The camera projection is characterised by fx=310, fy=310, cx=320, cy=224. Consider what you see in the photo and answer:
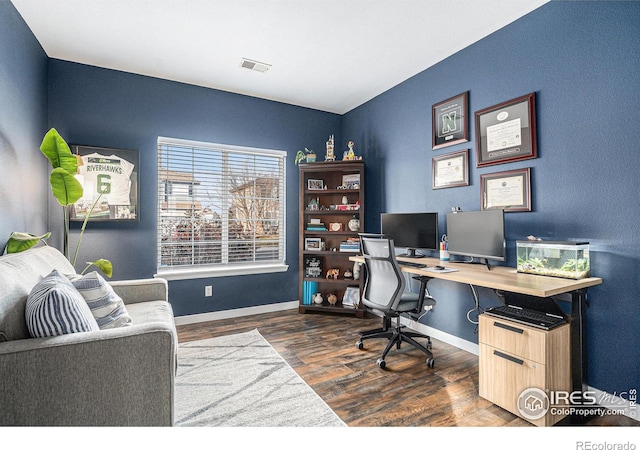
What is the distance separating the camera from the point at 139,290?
95.5 inches

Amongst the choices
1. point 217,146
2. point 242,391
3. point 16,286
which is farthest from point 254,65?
point 242,391

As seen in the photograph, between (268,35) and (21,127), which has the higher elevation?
(268,35)

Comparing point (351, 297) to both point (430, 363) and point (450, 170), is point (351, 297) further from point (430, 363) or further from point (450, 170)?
point (450, 170)

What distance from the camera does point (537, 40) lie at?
2.28 metres

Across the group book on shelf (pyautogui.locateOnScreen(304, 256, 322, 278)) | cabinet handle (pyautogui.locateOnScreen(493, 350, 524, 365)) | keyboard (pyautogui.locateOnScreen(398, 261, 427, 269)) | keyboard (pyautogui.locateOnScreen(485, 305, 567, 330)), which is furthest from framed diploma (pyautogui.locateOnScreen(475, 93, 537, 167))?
book on shelf (pyautogui.locateOnScreen(304, 256, 322, 278))

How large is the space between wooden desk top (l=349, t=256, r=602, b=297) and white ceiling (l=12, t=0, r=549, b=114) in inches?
76.9

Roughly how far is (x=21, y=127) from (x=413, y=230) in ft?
11.3

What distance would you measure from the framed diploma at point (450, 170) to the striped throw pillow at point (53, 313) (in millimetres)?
2894

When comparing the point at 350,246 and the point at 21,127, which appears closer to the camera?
the point at 21,127

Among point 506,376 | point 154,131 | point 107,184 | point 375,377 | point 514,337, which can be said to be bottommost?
point 375,377

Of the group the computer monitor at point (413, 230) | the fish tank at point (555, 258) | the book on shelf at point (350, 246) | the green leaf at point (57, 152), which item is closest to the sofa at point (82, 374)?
the green leaf at point (57, 152)
